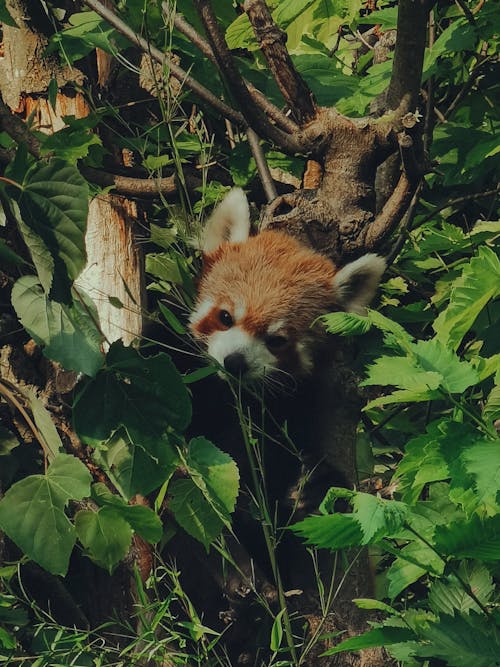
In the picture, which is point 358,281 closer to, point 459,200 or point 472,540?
point 459,200

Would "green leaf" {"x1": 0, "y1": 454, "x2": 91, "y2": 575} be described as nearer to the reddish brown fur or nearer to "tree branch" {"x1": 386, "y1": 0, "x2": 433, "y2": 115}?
the reddish brown fur

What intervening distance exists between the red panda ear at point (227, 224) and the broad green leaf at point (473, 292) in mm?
1142

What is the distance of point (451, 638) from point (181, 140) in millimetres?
2006

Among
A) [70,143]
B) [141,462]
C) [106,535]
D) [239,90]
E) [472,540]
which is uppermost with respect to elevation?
[239,90]

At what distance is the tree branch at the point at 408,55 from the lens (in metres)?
2.23

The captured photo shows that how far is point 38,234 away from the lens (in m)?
1.78

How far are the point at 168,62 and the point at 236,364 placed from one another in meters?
0.92

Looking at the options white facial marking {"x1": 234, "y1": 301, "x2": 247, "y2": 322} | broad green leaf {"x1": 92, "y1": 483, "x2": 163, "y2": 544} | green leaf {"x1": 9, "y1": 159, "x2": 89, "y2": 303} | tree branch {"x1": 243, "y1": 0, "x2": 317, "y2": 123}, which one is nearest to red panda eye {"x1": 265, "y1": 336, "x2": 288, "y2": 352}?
white facial marking {"x1": 234, "y1": 301, "x2": 247, "y2": 322}

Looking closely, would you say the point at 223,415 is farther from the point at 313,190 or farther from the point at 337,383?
the point at 313,190

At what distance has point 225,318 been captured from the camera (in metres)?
2.84

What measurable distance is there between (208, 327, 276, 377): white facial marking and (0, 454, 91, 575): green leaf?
35.7 inches

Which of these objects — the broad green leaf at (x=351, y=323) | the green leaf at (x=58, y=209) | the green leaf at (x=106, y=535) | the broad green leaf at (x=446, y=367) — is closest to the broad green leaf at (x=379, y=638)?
the broad green leaf at (x=446, y=367)

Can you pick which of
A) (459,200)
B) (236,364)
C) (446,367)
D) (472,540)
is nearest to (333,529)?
(472,540)

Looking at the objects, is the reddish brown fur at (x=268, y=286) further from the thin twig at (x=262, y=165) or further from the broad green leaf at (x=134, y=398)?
the broad green leaf at (x=134, y=398)
